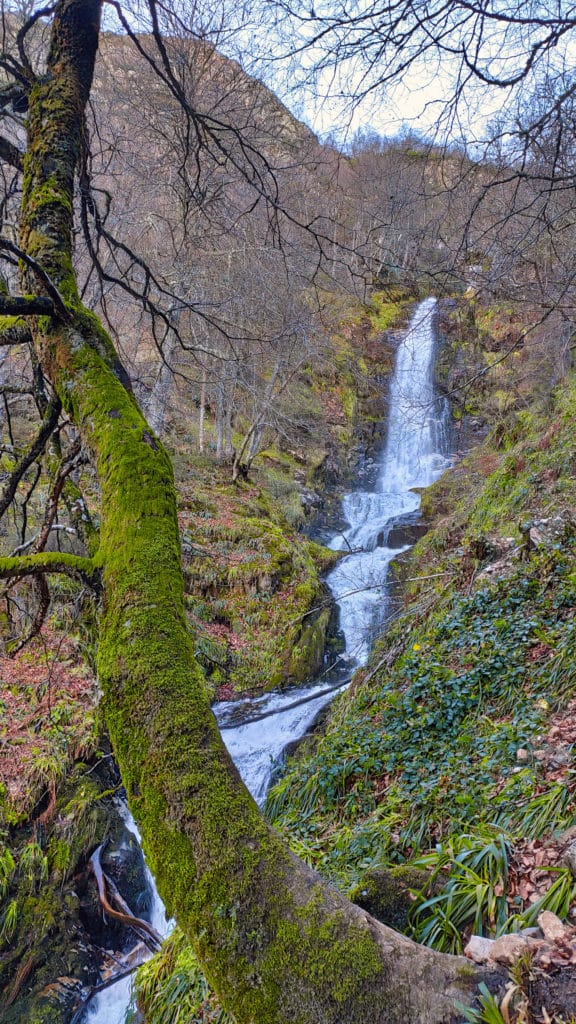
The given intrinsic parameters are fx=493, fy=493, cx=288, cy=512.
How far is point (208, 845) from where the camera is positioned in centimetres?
93

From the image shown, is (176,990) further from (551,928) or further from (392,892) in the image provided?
(551,928)

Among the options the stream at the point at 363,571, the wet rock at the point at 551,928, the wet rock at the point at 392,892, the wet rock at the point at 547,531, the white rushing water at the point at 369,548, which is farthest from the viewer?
the white rushing water at the point at 369,548

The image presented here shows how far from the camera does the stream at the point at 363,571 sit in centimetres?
462

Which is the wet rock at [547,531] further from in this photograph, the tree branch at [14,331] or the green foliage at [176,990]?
the tree branch at [14,331]

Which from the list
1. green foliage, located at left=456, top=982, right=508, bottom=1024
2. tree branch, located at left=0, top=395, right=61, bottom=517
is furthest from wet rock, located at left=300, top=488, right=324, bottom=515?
green foliage, located at left=456, top=982, right=508, bottom=1024

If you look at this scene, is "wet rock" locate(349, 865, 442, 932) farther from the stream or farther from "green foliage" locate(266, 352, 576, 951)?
the stream

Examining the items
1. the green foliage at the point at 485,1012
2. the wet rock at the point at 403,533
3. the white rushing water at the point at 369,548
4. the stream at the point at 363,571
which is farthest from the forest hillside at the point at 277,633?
the wet rock at the point at 403,533

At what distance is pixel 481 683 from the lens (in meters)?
4.11

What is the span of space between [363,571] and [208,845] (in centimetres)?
1038

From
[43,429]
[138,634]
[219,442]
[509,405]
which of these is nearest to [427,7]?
[43,429]

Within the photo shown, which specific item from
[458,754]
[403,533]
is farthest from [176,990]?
[403,533]

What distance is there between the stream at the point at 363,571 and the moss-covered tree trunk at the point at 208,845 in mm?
2606

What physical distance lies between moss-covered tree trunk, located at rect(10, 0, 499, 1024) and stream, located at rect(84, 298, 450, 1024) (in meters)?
2.61

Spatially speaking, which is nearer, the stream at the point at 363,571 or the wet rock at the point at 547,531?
the stream at the point at 363,571
